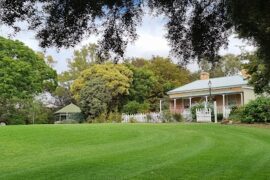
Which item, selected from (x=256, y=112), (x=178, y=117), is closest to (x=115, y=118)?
(x=178, y=117)

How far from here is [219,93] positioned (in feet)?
156

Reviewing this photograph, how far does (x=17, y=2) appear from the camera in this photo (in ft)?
17.6

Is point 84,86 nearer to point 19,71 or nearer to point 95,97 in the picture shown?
point 95,97

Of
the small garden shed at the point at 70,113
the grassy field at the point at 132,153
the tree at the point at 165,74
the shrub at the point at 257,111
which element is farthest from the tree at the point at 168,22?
the tree at the point at 165,74

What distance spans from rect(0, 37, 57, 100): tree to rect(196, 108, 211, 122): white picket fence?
17.7 metres

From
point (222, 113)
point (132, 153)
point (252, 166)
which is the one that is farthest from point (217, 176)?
point (222, 113)

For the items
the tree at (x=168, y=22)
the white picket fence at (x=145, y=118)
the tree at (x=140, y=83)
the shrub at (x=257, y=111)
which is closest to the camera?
the tree at (x=168, y=22)

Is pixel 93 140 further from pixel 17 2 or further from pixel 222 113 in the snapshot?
pixel 222 113

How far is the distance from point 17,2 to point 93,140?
1567 centimetres

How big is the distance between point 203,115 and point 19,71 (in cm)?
1878

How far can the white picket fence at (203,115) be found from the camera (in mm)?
36156

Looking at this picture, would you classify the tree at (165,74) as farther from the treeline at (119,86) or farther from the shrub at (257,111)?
the shrub at (257,111)

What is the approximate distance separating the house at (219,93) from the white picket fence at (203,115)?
7.91m

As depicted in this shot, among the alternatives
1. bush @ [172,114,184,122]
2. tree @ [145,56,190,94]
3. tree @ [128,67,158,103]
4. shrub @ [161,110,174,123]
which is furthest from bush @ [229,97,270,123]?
tree @ [145,56,190,94]
